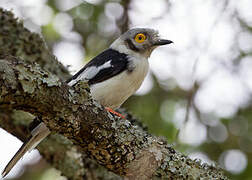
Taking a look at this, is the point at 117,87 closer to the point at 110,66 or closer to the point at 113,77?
the point at 113,77

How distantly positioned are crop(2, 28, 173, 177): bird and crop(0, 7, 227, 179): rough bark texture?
3.38 ft

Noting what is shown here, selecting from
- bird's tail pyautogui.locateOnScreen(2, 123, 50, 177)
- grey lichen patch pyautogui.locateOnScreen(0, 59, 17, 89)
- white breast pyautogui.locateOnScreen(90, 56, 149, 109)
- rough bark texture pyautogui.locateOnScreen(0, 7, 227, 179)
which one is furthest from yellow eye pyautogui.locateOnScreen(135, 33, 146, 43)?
grey lichen patch pyautogui.locateOnScreen(0, 59, 17, 89)

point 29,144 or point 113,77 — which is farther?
point 113,77

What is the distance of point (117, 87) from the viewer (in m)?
4.69

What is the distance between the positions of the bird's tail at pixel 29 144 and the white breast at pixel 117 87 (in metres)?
0.71

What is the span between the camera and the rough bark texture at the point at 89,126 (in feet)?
9.05

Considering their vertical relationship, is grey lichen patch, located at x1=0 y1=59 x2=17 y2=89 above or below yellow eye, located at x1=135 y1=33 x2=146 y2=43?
above

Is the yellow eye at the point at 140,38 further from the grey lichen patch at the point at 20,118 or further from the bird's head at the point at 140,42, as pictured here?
the grey lichen patch at the point at 20,118

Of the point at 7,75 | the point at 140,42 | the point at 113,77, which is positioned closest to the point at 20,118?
the point at 113,77

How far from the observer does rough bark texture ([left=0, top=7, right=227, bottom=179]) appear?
9.05ft

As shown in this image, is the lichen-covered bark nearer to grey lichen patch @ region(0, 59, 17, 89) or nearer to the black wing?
the black wing

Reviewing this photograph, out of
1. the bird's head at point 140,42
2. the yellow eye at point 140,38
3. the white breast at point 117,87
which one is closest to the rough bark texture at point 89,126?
the white breast at point 117,87

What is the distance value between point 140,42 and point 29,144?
2.09m

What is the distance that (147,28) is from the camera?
Answer: 5.74 metres
